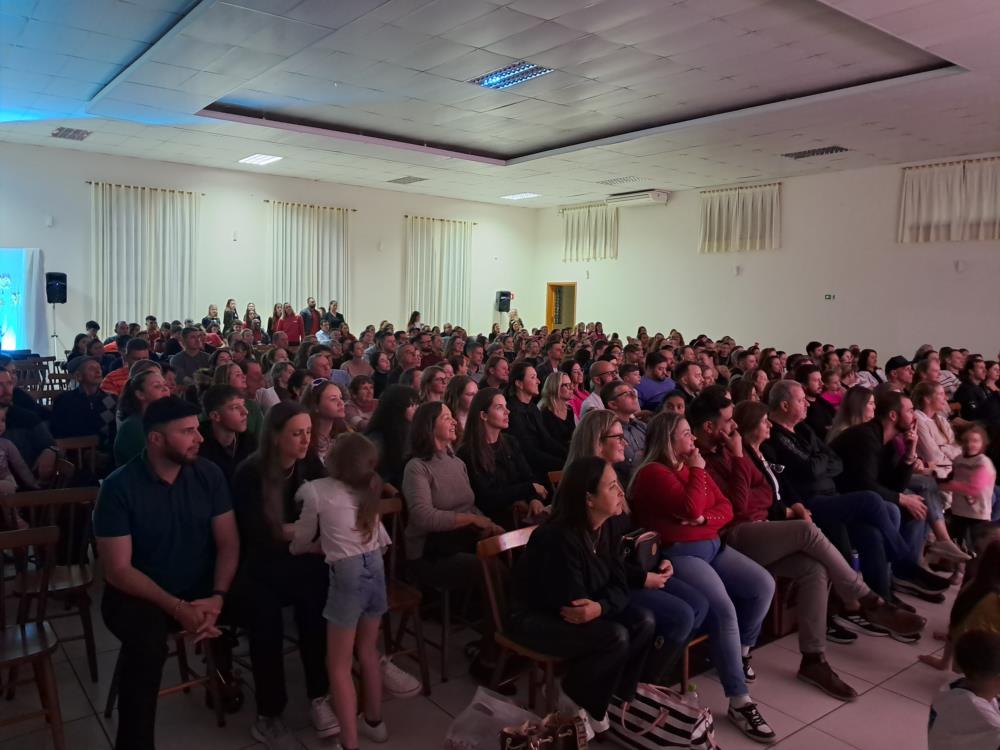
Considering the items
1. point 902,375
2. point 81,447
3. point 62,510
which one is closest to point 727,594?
point 62,510

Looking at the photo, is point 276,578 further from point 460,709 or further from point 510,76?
point 510,76

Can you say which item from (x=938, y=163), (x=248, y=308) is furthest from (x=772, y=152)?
(x=248, y=308)

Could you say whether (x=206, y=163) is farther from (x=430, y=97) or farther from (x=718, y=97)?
(x=718, y=97)

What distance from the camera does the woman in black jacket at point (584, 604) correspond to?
2.69m

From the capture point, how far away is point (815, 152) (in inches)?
452

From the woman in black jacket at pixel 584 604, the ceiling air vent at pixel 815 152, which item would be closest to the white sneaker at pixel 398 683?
the woman in black jacket at pixel 584 604

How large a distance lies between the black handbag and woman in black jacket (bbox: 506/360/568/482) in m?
1.55

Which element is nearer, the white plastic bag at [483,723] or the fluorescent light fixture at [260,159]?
the white plastic bag at [483,723]

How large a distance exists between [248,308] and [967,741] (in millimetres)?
13541

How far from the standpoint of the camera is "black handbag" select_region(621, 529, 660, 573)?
3.01m

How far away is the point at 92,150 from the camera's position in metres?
12.6

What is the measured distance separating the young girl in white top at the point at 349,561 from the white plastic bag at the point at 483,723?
35cm

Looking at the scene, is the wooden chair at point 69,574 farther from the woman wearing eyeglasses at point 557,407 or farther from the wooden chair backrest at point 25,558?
the woman wearing eyeglasses at point 557,407

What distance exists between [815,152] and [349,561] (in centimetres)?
1122
